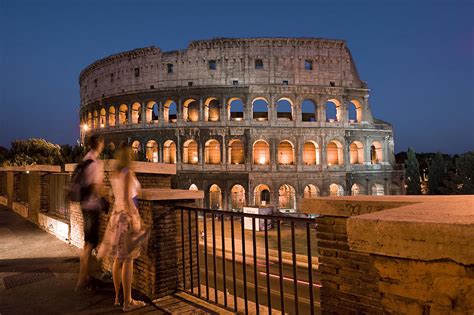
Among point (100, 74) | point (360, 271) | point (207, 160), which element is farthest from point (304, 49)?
point (360, 271)

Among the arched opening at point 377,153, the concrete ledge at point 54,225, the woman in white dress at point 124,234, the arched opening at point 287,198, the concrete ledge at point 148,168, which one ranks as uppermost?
the arched opening at point 377,153

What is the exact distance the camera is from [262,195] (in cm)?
3347

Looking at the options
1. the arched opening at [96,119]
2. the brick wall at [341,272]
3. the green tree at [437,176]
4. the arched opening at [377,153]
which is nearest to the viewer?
the brick wall at [341,272]

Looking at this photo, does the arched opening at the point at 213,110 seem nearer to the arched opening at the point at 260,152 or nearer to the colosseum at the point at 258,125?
the colosseum at the point at 258,125

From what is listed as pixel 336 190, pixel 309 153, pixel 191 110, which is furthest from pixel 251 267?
pixel 191 110

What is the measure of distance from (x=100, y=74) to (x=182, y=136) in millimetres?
13806

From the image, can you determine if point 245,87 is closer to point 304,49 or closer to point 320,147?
point 304,49

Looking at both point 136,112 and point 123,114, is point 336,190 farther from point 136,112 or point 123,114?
point 123,114

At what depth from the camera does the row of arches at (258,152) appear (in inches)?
1240

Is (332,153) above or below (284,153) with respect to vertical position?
below

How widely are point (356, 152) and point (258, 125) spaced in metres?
11.1

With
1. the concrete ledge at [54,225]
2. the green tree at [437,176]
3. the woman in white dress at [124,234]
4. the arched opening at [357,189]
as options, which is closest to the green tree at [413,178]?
the green tree at [437,176]

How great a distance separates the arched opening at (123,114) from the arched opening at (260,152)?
47.0 feet

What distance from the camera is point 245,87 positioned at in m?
30.8
